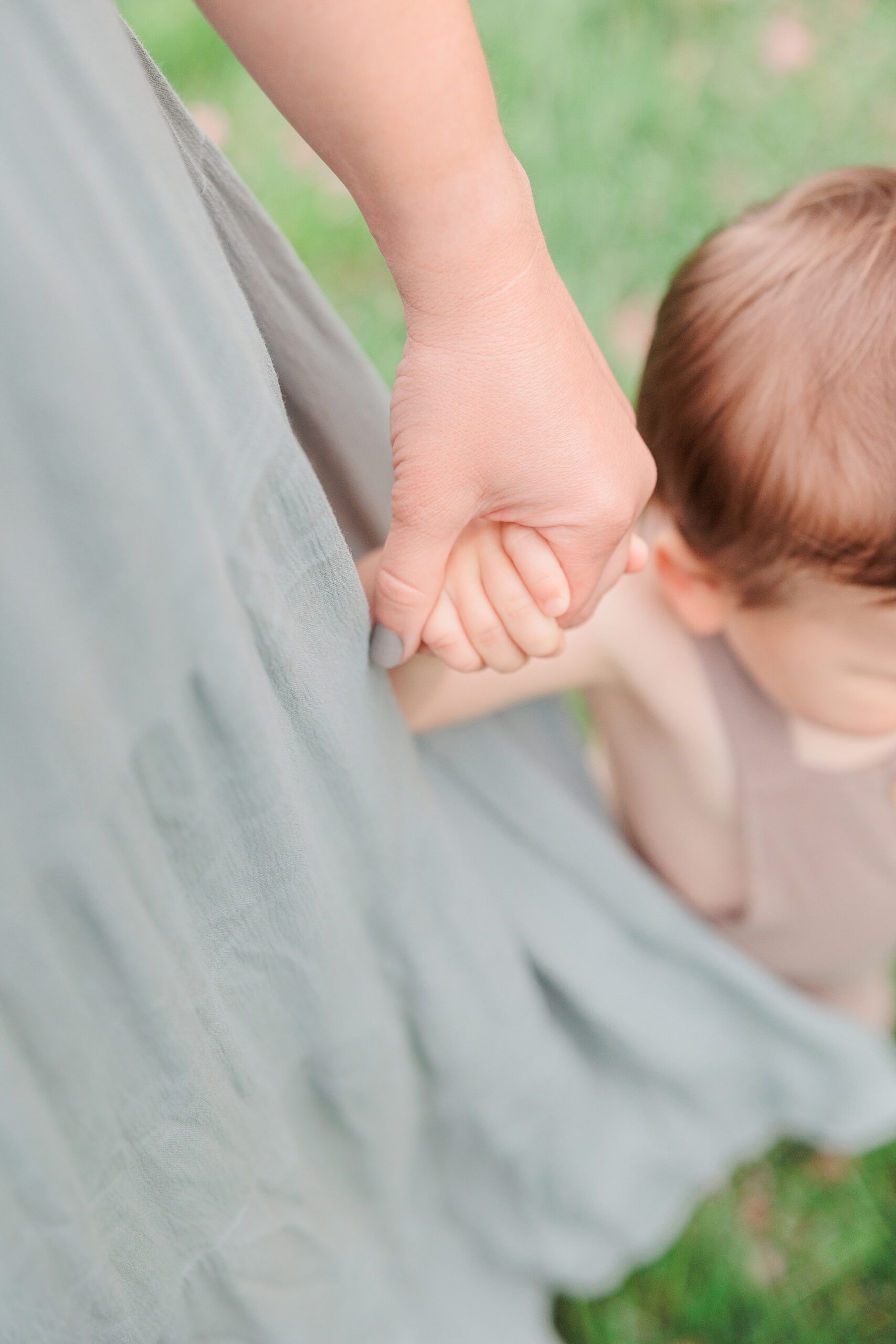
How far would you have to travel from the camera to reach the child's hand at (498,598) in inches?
26.8

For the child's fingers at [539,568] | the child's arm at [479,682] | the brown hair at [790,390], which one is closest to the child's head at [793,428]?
the brown hair at [790,390]

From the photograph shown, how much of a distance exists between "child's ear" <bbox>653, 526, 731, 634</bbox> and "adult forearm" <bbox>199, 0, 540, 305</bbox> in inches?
15.7

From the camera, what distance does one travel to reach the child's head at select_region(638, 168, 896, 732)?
0.79 m

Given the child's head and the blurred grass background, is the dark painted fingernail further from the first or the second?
the blurred grass background

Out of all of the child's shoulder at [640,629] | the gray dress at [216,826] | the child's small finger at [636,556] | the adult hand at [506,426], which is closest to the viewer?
the gray dress at [216,826]

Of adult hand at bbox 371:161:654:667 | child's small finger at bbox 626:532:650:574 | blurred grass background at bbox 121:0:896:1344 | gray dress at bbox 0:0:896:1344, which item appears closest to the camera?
gray dress at bbox 0:0:896:1344

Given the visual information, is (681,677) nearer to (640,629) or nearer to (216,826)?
(640,629)

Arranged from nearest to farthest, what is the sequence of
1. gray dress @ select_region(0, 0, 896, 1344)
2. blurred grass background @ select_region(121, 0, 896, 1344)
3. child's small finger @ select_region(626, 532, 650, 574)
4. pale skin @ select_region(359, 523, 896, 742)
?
gray dress @ select_region(0, 0, 896, 1344)
child's small finger @ select_region(626, 532, 650, 574)
pale skin @ select_region(359, 523, 896, 742)
blurred grass background @ select_region(121, 0, 896, 1344)

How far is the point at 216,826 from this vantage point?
62 cm

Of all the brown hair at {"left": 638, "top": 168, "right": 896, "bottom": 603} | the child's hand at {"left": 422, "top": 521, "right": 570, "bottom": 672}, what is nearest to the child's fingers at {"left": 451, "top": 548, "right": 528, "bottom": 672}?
the child's hand at {"left": 422, "top": 521, "right": 570, "bottom": 672}

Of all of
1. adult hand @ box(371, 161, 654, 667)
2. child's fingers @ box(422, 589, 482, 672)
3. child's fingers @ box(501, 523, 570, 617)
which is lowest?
child's fingers @ box(422, 589, 482, 672)

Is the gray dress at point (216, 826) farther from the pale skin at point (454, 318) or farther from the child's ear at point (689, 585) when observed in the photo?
the child's ear at point (689, 585)

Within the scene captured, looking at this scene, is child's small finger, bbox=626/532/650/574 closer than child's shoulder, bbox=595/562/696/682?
Yes

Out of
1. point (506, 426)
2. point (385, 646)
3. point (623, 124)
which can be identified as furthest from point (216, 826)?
point (623, 124)
